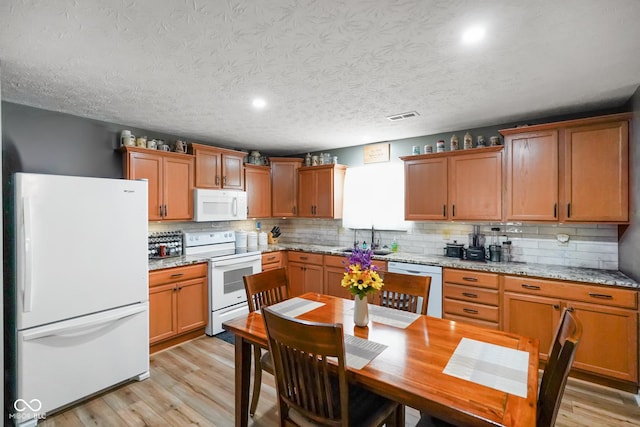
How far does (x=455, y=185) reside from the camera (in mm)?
3441

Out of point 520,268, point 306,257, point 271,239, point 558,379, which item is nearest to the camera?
point 558,379

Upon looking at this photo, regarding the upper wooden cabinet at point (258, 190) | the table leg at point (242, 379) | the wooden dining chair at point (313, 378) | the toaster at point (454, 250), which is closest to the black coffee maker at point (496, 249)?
the toaster at point (454, 250)

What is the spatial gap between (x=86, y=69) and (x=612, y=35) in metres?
3.11

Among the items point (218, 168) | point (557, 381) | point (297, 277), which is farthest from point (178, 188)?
point (557, 381)

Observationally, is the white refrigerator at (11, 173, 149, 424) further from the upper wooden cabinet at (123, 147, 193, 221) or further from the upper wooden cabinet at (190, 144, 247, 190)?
the upper wooden cabinet at (190, 144, 247, 190)

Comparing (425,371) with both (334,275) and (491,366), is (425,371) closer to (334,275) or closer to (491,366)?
(491,366)

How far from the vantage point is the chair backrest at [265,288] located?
2.23m

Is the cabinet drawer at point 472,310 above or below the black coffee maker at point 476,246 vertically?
below

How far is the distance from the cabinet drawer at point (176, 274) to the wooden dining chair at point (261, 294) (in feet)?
4.28

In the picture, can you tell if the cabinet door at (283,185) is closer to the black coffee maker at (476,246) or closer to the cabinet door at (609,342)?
the black coffee maker at (476,246)

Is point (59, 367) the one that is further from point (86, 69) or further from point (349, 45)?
point (349, 45)

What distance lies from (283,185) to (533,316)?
348 centimetres

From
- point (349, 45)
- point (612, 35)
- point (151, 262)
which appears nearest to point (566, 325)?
point (612, 35)

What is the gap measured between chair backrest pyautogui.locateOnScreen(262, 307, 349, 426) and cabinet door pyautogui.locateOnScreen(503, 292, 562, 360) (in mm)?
2161
